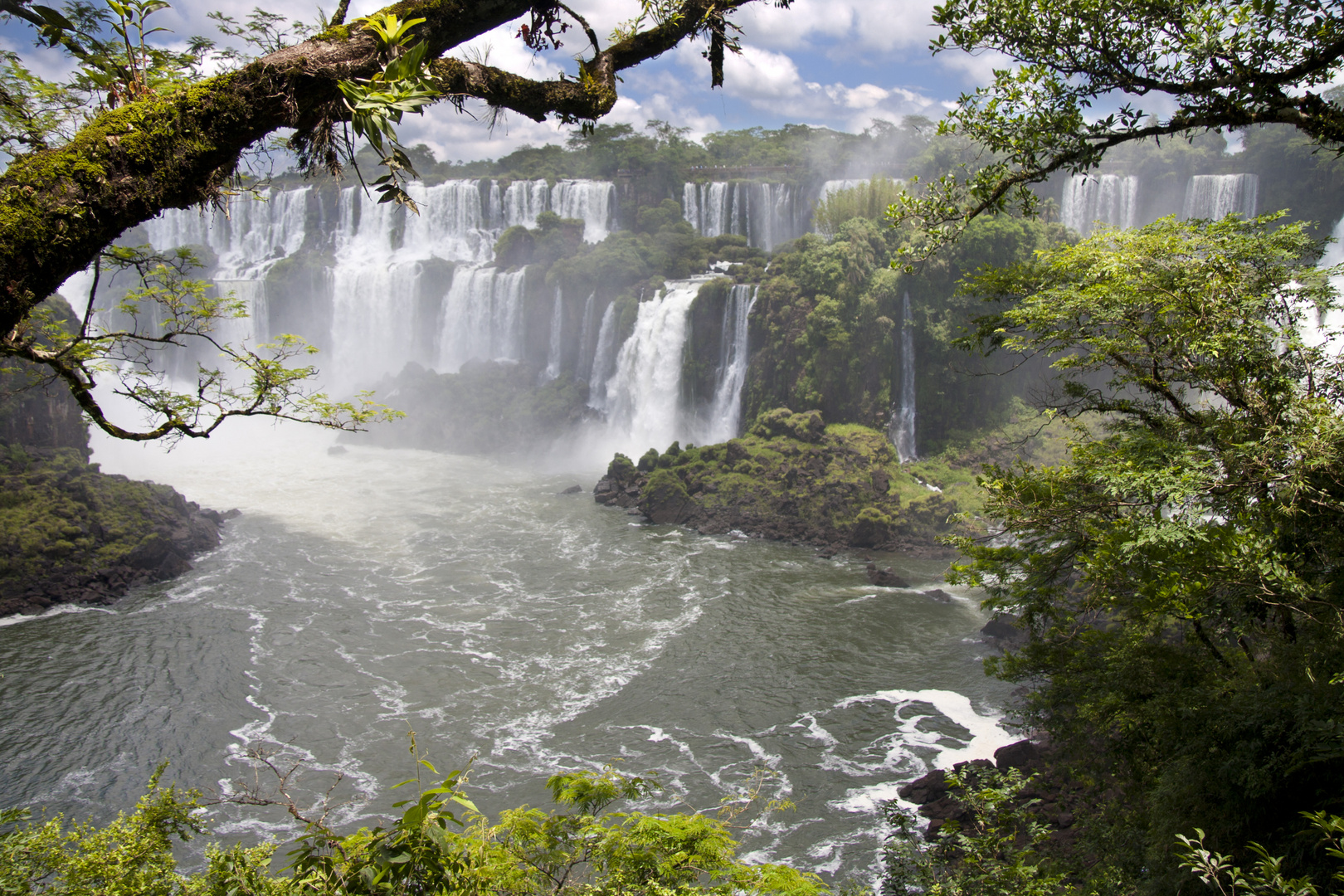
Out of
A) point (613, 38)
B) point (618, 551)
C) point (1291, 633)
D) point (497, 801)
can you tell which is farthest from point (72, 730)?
point (1291, 633)

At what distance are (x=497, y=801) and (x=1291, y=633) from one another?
29.9 ft

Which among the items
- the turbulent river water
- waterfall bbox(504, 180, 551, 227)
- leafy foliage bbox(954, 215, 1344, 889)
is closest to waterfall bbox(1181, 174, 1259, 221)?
the turbulent river water

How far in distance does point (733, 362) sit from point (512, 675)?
58.8 ft

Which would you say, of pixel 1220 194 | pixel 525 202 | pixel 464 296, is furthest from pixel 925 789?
pixel 525 202

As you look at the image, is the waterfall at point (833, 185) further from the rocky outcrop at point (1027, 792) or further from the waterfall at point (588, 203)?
the rocky outcrop at point (1027, 792)

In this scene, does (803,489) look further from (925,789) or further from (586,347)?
(586,347)

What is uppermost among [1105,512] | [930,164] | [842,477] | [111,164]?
[930,164]

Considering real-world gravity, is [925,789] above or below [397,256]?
below

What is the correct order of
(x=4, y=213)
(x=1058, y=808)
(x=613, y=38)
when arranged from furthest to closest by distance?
(x=1058, y=808)
(x=613, y=38)
(x=4, y=213)

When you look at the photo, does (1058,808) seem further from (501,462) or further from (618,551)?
(501,462)

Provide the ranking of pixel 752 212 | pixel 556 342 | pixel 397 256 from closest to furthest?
pixel 556 342 < pixel 752 212 < pixel 397 256

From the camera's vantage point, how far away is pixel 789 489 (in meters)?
23.8

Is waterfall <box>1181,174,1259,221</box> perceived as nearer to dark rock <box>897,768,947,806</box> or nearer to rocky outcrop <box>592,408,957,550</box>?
rocky outcrop <box>592,408,957,550</box>

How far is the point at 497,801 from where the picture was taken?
10211mm
